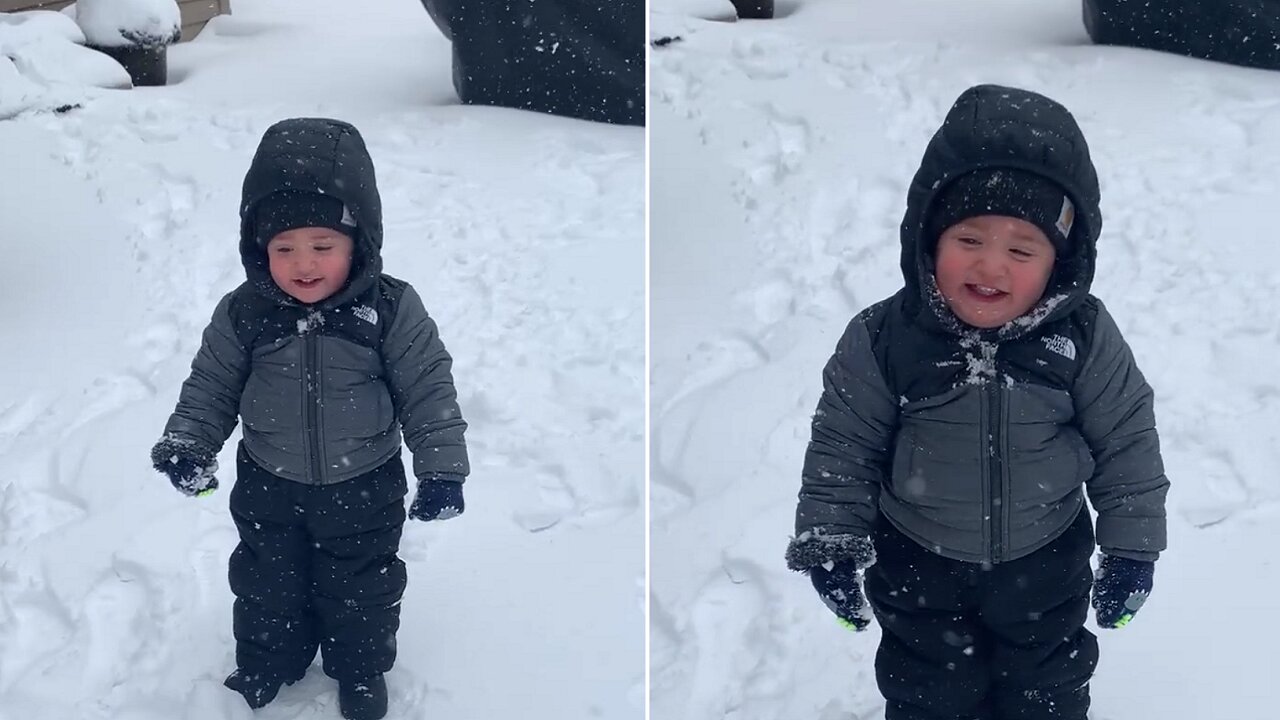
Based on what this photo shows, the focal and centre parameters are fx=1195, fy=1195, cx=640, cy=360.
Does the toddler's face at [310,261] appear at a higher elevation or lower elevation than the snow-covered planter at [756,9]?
lower

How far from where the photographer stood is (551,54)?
160cm

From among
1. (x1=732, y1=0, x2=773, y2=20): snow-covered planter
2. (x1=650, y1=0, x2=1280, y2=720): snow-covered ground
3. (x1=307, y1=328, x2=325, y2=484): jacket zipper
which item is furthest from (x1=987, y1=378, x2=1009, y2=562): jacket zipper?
(x1=732, y1=0, x2=773, y2=20): snow-covered planter

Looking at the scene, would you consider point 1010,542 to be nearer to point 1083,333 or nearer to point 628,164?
point 1083,333

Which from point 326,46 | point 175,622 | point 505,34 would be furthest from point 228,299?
point 505,34

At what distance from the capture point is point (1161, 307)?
1.37 m

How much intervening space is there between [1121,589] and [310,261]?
687 millimetres

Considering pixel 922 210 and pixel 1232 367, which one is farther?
pixel 1232 367

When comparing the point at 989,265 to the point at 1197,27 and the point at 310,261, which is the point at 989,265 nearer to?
the point at 310,261

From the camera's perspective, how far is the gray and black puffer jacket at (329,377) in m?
1.01

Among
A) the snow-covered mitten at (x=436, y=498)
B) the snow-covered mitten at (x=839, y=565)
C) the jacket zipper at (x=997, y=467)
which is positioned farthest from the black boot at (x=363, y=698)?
the jacket zipper at (x=997, y=467)

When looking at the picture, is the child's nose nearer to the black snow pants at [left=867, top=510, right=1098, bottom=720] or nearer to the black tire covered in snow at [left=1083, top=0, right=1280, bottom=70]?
the black snow pants at [left=867, top=510, right=1098, bottom=720]

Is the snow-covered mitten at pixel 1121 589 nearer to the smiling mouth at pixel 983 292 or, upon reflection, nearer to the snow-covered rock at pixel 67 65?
the smiling mouth at pixel 983 292

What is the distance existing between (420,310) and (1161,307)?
0.85 m

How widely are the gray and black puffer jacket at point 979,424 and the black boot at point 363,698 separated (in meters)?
0.46
